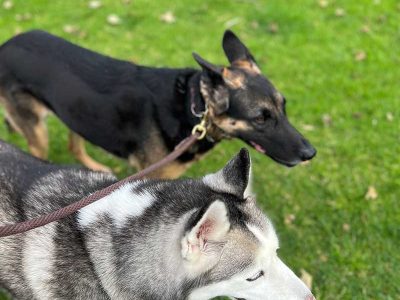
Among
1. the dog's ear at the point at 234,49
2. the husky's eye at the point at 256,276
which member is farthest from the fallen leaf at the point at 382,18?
the husky's eye at the point at 256,276

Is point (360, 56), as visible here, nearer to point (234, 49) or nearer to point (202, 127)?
point (234, 49)

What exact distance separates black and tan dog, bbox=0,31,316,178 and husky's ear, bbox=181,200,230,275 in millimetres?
1621

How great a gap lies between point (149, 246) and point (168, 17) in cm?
537

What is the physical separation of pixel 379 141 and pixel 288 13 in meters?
2.82

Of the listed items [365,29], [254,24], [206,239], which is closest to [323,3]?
[365,29]

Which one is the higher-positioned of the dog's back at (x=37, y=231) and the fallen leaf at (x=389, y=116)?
the dog's back at (x=37, y=231)

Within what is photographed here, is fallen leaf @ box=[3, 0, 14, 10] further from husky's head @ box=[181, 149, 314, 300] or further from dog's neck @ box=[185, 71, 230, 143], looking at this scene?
husky's head @ box=[181, 149, 314, 300]

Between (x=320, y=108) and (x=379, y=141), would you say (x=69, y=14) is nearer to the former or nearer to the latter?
(x=320, y=108)

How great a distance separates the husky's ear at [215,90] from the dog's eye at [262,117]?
0.87 feet

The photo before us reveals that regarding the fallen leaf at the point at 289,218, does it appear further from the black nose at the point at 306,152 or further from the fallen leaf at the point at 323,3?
the fallen leaf at the point at 323,3

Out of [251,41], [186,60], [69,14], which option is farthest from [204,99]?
[69,14]

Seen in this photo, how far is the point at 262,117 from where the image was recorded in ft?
11.7

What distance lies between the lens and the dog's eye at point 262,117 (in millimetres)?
3562

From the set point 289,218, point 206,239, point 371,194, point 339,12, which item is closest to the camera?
point 206,239
